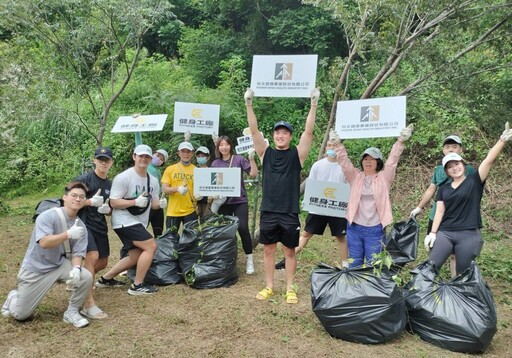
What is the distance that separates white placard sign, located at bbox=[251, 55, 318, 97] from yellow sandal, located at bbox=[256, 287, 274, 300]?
1.97 metres

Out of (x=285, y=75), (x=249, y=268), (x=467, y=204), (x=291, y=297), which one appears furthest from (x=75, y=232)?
(x=467, y=204)

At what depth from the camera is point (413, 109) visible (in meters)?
6.30

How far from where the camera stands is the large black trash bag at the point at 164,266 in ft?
15.1

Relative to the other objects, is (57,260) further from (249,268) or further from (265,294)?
(249,268)

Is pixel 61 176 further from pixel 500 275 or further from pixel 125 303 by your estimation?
pixel 500 275

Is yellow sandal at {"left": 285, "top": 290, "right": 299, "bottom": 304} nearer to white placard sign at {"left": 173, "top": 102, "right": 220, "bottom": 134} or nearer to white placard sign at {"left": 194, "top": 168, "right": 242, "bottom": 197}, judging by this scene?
white placard sign at {"left": 194, "top": 168, "right": 242, "bottom": 197}

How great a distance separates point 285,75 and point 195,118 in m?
1.58

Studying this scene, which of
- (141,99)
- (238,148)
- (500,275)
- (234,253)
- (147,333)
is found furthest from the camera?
(141,99)

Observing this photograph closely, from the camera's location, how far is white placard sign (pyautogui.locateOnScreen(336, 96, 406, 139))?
400cm

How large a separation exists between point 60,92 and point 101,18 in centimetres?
142

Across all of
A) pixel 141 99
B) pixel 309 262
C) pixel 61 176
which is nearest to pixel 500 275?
pixel 309 262

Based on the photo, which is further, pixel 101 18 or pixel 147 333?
pixel 101 18

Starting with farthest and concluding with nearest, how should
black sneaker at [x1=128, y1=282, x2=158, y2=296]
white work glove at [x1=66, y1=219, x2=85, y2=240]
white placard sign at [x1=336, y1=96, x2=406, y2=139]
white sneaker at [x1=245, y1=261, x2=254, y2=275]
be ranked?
white sneaker at [x1=245, y1=261, x2=254, y2=275], black sneaker at [x1=128, y1=282, x2=158, y2=296], white placard sign at [x1=336, y1=96, x2=406, y2=139], white work glove at [x1=66, y1=219, x2=85, y2=240]

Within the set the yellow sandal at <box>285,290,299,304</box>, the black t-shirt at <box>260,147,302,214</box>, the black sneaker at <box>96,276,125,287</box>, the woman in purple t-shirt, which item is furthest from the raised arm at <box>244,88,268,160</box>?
the black sneaker at <box>96,276,125,287</box>
